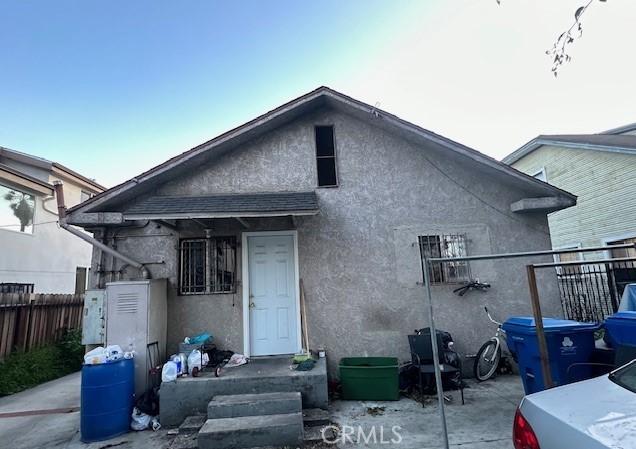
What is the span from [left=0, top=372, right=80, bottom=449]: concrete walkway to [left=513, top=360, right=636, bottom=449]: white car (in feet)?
18.8

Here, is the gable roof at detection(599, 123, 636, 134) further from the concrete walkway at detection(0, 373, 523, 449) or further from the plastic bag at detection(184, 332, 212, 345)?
the plastic bag at detection(184, 332, 212, 345)

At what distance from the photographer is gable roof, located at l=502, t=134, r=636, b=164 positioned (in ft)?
34.6

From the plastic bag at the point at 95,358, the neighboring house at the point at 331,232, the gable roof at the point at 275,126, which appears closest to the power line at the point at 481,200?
the neighboring house at the point at 331,232

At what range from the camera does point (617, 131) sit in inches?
553

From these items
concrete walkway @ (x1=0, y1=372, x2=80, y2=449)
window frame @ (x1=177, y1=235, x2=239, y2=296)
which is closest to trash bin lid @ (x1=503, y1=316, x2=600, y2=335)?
window frame @ (x1=177, y1=235, x2=239, y2=296)

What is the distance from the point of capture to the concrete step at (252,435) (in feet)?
13.8

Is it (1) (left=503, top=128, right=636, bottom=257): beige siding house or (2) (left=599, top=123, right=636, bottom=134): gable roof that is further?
(2) (left=599, top=123, right=636, bottom=134): gable roof

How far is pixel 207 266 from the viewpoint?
6.59 metres

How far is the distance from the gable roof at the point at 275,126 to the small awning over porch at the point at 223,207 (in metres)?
0.46

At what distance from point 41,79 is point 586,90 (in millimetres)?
13939

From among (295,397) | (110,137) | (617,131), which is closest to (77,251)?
(110,137)

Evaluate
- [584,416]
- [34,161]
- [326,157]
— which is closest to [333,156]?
[326,157]

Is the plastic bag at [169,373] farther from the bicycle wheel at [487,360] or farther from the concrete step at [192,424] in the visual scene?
the bicycle wheel at [487,360]

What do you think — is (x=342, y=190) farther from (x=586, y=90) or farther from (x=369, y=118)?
(x=586, y=90)
